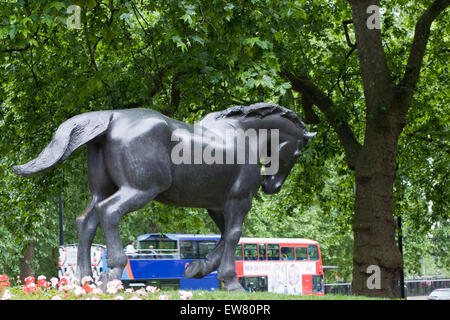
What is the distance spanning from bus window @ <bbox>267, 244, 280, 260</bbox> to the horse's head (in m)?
20.8

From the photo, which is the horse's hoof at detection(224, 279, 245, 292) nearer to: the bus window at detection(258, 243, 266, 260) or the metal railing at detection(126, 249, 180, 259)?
the metal railing at detection(126, 249, 180, 259)

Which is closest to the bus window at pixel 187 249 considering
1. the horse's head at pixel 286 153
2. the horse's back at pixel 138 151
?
the horse's head at pixel 286 153

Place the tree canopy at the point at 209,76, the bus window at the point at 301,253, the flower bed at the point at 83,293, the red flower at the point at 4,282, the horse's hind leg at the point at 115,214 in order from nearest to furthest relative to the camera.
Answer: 1. the flower bed at the point at 83,293
2. the horse's hind leg at the point at 115,214
3. the red flower at the point at 4,282
4. the tree canopy at the point at 209,76
5. the bus window at the point at 301,253

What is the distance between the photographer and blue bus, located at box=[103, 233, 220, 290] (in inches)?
917

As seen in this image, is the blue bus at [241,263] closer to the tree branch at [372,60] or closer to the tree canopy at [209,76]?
the tree canopy at [209,76]

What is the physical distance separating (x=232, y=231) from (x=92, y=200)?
1.45 metres

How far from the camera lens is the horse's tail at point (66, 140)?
5395mm

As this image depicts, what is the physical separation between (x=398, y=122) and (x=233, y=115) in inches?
244

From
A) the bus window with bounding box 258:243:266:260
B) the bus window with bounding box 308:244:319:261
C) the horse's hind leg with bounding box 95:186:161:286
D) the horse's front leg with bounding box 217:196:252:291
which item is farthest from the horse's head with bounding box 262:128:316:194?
the bus window with bounding box 308:244:319:261

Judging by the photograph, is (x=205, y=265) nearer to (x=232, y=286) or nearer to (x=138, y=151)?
(x=232, y=286)

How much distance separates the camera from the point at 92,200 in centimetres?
580

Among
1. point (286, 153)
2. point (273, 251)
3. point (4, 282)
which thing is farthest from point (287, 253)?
point (4, 282)

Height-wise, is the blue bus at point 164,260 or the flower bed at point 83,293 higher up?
the flower bed at point 83,293
